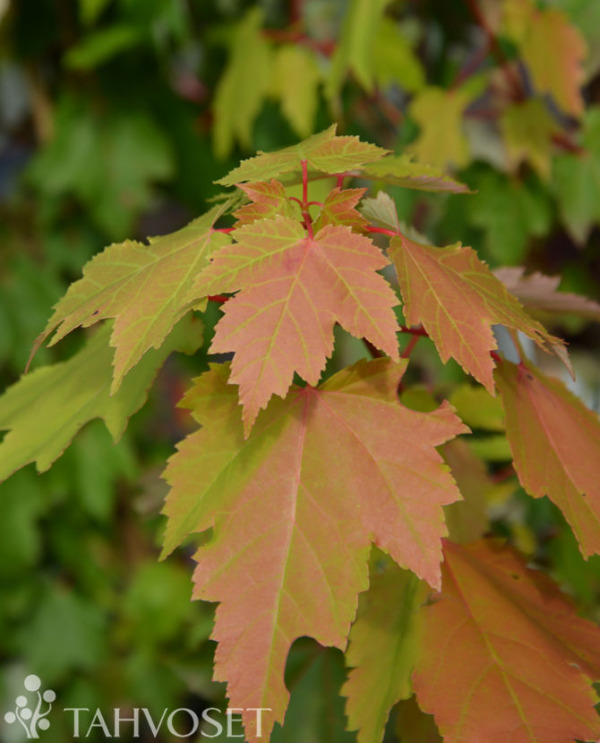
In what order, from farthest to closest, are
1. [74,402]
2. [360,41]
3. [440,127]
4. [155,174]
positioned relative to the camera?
[155,174] → [440,127] → [360,41] → [74,402]

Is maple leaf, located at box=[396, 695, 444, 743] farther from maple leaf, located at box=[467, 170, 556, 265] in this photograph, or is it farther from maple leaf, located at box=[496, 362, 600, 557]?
maple leaf, located at box=[467, 170, 556, 265]

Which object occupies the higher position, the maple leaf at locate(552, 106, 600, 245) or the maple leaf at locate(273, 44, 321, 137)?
the maple leaf at locate(273, 44, 321, 137)

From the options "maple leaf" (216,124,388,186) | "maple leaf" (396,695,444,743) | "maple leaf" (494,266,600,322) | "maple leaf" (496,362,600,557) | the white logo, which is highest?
"maple leaf" (216,124,388,186)

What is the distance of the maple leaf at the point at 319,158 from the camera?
0.35 m

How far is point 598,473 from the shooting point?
39 centimetres

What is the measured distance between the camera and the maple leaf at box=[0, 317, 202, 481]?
1.31ft

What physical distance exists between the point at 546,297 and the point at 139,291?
0.94 ft

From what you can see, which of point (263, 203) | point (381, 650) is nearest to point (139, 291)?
point (263, 203)

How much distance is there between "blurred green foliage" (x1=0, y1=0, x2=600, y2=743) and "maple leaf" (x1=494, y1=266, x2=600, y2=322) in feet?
1.20

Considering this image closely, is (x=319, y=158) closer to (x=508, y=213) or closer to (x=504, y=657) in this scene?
(x=504, y=657)

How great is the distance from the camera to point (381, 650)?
1.27ft

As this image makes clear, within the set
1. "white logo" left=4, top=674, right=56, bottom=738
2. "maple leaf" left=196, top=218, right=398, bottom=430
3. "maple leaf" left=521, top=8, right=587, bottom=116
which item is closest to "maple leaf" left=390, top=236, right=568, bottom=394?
"maple leaf" left=196, top=218, right=398, bottom=430

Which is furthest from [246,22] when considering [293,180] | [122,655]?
[122,655]

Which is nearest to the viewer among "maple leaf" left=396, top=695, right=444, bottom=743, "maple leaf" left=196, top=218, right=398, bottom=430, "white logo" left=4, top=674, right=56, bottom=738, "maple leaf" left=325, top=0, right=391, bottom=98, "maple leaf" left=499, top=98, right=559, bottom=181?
"maple leaf" left=196, top=218, right=398, bottom=430
